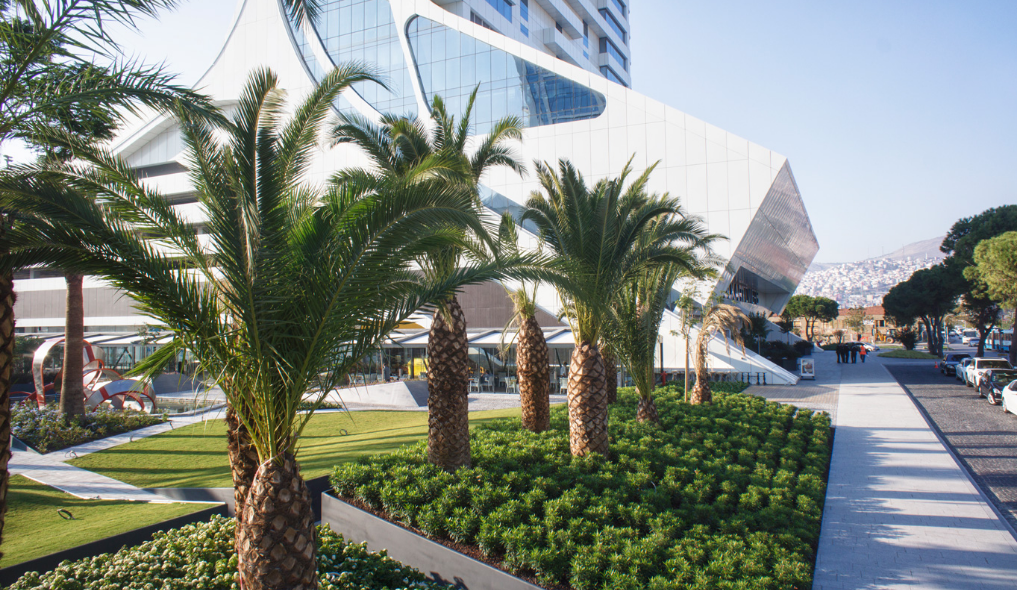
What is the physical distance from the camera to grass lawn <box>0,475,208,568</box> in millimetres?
6865

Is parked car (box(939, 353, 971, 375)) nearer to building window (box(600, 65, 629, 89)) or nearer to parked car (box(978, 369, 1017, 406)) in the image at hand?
parked car (box(978, 369, 1017, 406))

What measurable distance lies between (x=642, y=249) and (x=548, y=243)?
1882 mm

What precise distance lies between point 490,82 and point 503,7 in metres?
15.2

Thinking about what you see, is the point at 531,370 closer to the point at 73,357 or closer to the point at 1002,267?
the point at 73,357

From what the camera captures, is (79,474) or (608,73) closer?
(79,474)

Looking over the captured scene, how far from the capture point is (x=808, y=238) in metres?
44.7

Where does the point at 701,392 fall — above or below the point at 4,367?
below

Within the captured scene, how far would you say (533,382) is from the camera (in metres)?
12.5

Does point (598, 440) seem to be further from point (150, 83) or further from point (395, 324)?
point (150, 83)

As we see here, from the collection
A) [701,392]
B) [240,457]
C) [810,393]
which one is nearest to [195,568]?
[240,457]

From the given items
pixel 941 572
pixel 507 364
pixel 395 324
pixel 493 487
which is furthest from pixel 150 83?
pixel 507 364

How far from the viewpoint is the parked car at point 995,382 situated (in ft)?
63.3

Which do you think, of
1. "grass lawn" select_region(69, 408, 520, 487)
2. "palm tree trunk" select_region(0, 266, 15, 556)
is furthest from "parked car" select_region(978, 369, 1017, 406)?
"palm tree trunk" select_region(0, 266, 15, 556)

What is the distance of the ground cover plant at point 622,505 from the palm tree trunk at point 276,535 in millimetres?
2512
